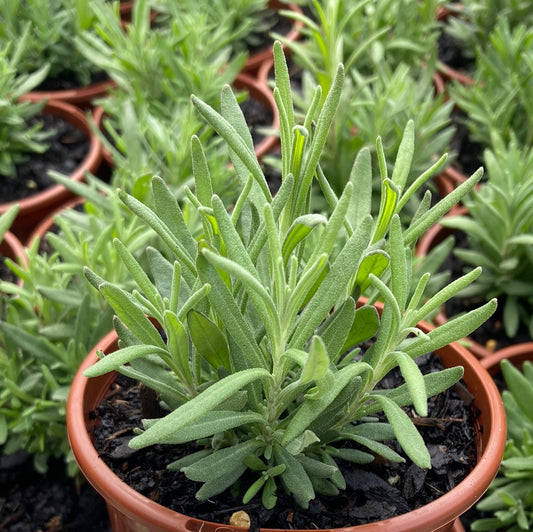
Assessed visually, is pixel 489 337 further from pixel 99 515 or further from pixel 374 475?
pixel 99 515

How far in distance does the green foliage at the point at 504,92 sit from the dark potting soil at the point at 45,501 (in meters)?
1.32

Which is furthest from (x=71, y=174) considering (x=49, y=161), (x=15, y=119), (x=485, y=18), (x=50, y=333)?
(x=485, y=18)

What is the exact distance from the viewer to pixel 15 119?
5.84 feet

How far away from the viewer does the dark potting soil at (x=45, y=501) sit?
53.3 inches

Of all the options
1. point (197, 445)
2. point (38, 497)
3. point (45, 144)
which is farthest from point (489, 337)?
point (45, 144)

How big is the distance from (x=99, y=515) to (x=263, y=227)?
2.89 feet

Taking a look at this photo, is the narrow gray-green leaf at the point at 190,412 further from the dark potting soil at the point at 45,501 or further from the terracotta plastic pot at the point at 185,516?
the dark potting soil at the point at 45,501

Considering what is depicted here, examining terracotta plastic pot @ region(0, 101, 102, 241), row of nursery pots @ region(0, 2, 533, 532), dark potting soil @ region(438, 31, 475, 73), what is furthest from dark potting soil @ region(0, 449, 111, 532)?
dark potting soil @ region(438, 31, 475, 73)

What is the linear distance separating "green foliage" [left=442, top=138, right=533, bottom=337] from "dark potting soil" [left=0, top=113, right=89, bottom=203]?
118 centimetres

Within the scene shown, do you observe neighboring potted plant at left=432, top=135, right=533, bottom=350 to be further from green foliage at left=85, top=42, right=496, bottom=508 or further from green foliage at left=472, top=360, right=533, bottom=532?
green foliage at left=85, top=42, right=496, bottom=508

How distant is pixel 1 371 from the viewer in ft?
4.10

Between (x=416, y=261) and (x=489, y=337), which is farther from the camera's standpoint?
(x=489, y=337)

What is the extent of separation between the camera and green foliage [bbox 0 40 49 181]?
1.76 m

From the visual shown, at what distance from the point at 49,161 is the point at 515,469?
5.23 feet
